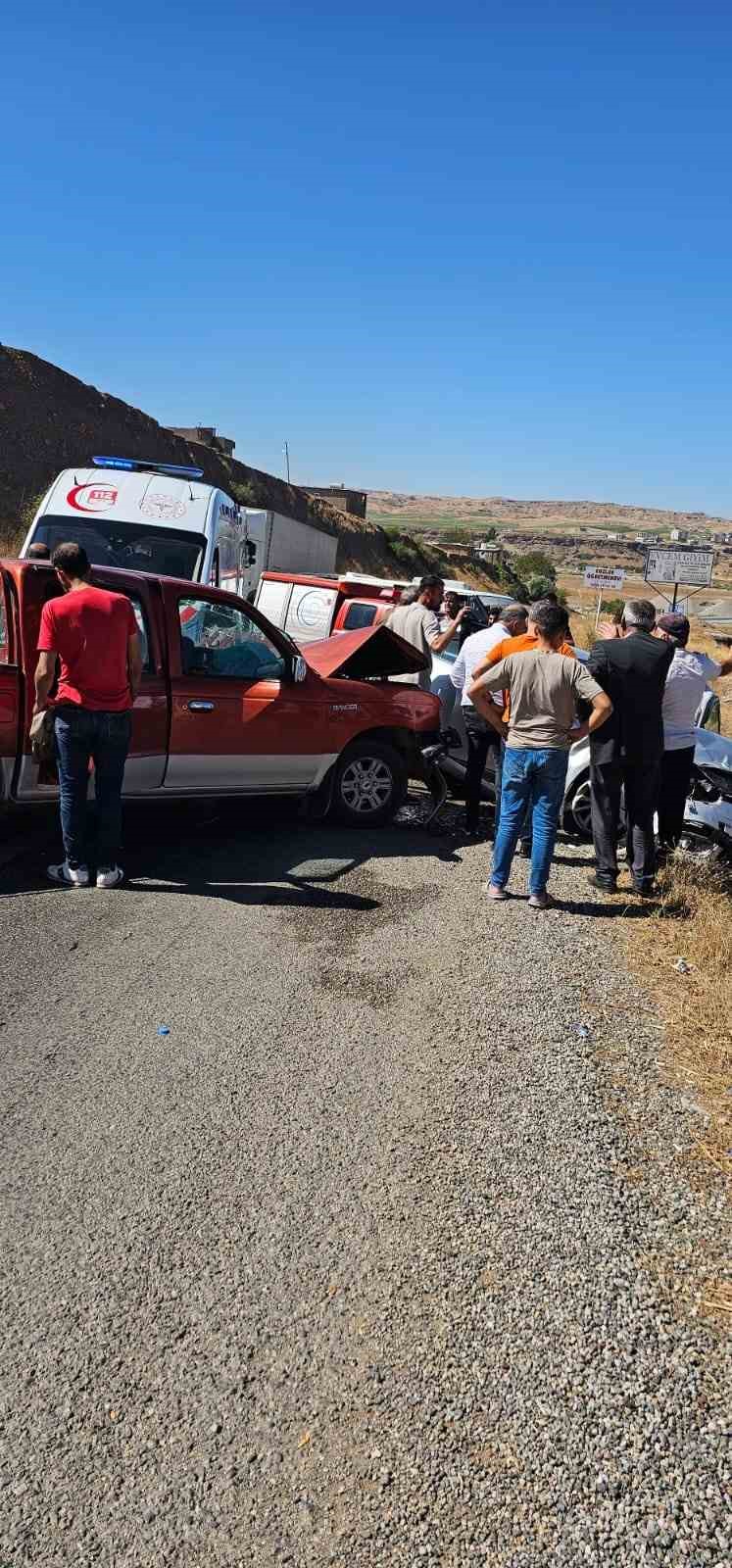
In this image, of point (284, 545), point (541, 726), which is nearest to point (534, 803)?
point (541, 726)

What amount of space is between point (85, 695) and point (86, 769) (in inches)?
18.6

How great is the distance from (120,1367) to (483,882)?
4.61 metres

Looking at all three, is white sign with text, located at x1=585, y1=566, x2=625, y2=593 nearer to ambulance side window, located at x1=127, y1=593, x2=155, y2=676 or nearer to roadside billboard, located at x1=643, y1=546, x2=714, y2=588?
roadside billboard, located at x1=643, y1=546, x2=714, y2=588

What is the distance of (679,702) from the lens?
7000 millimetres

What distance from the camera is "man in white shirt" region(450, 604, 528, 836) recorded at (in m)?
7.75

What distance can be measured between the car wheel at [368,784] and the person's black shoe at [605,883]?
181 centimetres

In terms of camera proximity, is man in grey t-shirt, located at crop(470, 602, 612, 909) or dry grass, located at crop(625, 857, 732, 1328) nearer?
dry grass, located at crop(625, 857, 732, 1328)

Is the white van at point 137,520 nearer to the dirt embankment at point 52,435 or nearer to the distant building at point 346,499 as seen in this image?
the dirt embankment at point 52,435

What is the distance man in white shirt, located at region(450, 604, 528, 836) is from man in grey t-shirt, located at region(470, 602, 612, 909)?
1.32m

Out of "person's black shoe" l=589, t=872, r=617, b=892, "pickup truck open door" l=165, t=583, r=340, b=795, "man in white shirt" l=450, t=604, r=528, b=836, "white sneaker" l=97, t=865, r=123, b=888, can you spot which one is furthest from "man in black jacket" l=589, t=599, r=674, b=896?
"white sneaker" l=97, t=865, r=123, b=888

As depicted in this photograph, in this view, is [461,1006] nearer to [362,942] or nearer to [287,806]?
[362,942]

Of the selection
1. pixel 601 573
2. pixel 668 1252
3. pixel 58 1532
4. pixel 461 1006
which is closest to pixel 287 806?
pixel 461 1006

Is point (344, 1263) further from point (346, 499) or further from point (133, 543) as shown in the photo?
point (346, 499)

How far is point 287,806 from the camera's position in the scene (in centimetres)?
862
